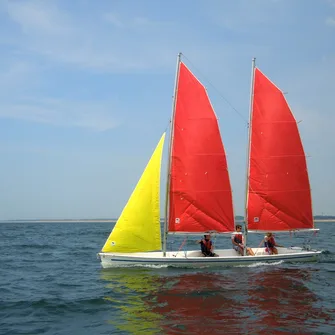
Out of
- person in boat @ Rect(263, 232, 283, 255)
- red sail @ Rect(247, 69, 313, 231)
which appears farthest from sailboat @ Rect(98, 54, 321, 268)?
person in boat @ Rect(263, 232, 283, 255)

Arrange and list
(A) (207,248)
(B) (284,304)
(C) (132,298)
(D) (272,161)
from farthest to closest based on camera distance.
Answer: (D) (272,161), (A) (207,248), (C) (132,298), (B) (284,304)

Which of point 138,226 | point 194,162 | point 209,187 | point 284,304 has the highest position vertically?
point 194,162

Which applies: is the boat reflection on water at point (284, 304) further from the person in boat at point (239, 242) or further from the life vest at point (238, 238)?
the life vest at point (238, 238)

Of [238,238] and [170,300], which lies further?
[238,238]

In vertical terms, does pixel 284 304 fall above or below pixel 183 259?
below

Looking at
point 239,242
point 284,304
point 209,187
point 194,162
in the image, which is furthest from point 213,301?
point 194,162

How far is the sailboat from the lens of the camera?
74.7 feet

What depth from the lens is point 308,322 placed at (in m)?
13.1

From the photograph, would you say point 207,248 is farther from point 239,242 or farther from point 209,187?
point 209,187

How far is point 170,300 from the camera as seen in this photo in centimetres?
1612

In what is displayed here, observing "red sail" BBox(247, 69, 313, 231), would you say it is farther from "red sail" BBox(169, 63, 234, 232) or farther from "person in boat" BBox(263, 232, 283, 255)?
"red sail" BBox(169, 63, 234, 232)

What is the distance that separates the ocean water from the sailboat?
108cm

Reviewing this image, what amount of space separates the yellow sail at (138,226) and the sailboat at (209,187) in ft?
0.16

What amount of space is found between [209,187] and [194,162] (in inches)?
60.4
